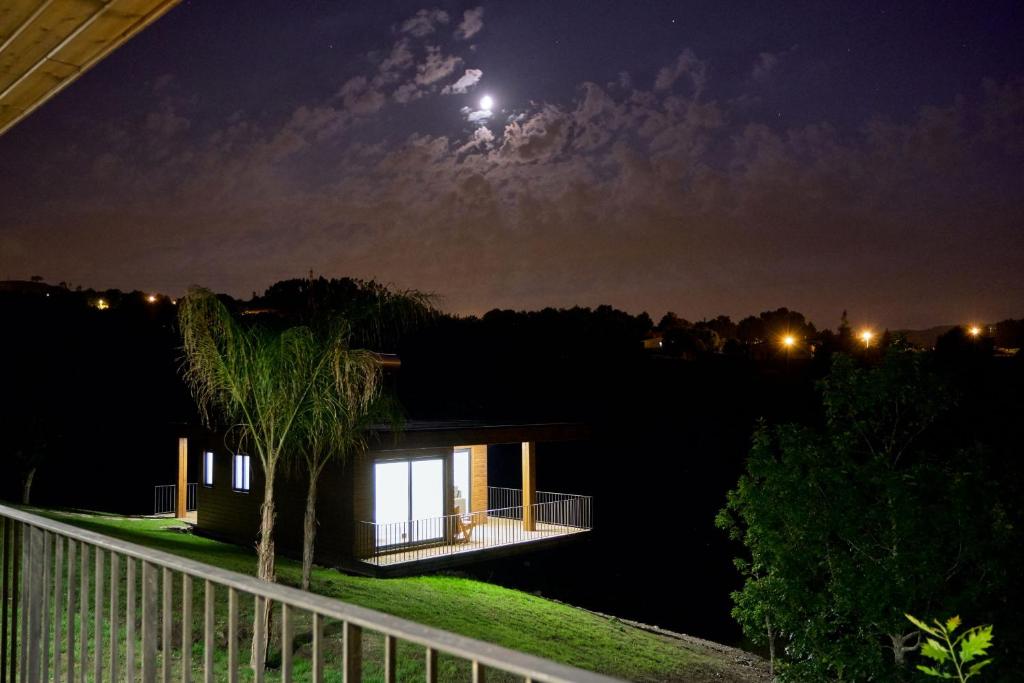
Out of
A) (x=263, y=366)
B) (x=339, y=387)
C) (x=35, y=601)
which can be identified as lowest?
(x=35, y=601)

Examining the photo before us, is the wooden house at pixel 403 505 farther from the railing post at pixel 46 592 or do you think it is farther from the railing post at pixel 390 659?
the railing post at pixel 390 659

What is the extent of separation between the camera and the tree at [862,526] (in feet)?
31.7

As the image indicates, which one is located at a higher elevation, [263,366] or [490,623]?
[263,366]

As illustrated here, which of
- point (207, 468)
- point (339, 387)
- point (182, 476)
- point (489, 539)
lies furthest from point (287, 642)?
point (182, 476)

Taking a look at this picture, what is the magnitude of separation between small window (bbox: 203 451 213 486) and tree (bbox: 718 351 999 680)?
12.9 m

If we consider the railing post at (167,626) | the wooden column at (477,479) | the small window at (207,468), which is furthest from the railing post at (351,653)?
the small window at (207,468)

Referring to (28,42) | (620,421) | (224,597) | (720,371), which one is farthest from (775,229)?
(28,42)

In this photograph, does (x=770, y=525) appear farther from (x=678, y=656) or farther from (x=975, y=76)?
(x=975, y=76)

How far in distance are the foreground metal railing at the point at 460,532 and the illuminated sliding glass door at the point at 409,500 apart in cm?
2

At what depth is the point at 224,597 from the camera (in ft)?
33.8

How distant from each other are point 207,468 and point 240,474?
168cm

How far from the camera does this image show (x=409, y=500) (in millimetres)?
16750

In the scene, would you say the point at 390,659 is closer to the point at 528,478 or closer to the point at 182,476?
the point at 528,478

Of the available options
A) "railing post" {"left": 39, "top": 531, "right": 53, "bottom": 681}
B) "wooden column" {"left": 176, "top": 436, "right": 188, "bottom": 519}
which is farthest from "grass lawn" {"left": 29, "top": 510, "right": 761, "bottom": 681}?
"railing post" {"left": 39, "top": 531, "right": 53, "bottom": 681}
